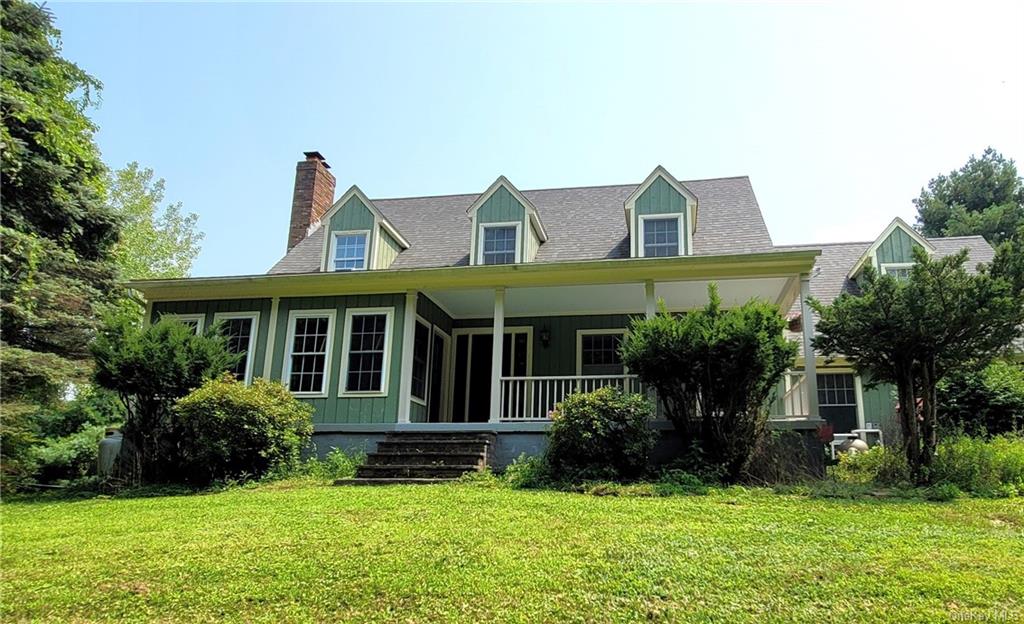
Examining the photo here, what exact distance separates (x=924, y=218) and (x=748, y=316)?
33812 mm

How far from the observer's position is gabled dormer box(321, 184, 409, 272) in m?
12.4

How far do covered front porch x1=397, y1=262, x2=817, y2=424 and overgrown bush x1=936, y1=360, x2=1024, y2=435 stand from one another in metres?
2.14

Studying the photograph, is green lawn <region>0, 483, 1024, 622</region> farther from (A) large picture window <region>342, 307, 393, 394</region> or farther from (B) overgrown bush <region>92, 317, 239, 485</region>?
(A) large picture window <region>342, 307, 393, 394</region>

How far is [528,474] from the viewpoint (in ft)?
27.0

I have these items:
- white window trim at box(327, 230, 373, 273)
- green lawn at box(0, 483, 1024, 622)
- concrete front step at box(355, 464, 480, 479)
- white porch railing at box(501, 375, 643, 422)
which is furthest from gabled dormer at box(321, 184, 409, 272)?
green lawn at box(0, 483, 1024, 622)

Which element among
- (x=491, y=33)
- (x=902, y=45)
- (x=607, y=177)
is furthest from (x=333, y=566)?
(x=607, y=177)

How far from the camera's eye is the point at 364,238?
40.8 ft

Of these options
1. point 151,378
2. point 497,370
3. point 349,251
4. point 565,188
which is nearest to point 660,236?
point 497,370

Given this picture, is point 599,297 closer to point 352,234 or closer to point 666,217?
point 666,217

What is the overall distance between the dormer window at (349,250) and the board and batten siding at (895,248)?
10.9 meters

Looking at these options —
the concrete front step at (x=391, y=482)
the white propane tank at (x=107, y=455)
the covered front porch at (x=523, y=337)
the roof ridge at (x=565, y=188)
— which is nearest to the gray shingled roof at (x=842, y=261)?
the roof ridge at (x=565, y=188)

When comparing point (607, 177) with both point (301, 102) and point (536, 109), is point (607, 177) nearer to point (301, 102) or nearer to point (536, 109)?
point (536, 109)

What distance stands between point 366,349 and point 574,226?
5081 mm

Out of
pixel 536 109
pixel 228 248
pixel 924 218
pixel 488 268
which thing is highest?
pixel 924 218
